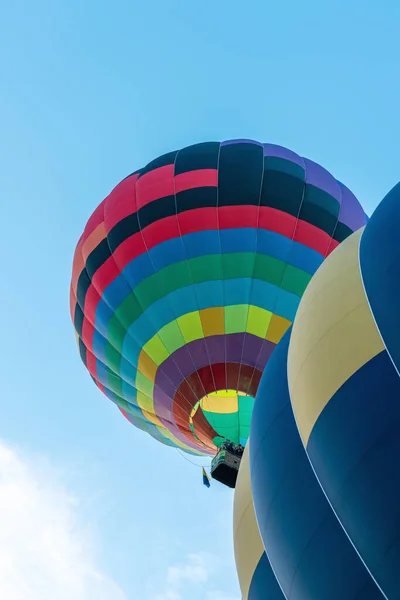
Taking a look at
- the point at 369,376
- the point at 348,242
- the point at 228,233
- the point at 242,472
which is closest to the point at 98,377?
the point at 228,233

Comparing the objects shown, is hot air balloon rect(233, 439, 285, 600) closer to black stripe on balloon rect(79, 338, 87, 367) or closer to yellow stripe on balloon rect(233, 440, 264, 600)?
yellow stripe on balloon rect(233, 440, 264, 600)

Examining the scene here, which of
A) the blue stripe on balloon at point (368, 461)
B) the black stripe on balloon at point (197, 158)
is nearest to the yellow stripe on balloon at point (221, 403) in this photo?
the black stripe on balloon at point (197, 158)

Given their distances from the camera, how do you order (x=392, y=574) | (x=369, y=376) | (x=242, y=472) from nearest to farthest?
(x=392, y=574) → (x=369, y=376) → (x=242, y=472)

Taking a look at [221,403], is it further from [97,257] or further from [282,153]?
[282,153]

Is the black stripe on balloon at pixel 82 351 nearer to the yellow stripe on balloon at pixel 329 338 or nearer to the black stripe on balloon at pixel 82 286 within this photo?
the black stripe on balloon at pixel 82 286

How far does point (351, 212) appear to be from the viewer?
10859 millimetres

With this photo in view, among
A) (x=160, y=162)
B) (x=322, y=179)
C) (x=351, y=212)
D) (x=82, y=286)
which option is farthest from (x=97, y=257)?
(x=351, y=212)

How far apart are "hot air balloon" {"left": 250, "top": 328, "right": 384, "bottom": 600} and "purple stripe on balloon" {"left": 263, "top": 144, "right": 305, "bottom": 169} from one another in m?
5.93

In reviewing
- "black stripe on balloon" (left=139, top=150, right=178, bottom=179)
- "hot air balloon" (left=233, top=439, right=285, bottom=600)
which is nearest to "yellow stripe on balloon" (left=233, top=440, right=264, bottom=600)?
"hot air balloon" (left=233, top=439, right=285, bottom=600)

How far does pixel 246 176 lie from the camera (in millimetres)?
10508

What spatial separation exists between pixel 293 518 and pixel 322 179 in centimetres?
705

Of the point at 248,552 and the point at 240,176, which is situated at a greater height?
the point at 240,176

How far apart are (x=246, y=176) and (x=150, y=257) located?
1.74m

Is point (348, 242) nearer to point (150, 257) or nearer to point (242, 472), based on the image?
point (242, 472)
